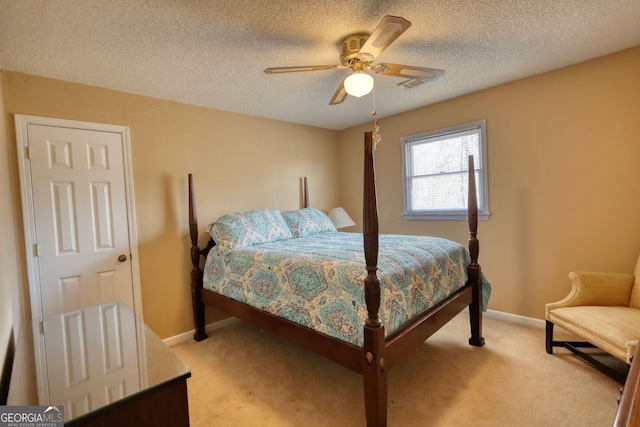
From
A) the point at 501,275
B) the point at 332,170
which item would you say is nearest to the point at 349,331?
the point at 501,275

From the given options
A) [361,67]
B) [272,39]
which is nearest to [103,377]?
[272,39]

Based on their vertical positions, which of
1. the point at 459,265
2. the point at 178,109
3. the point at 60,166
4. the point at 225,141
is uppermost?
the point at 178,109

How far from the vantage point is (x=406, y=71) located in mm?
1937

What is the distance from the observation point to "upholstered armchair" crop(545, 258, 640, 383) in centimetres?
186

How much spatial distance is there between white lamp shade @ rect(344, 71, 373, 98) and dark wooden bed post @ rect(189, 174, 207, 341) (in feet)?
6.08

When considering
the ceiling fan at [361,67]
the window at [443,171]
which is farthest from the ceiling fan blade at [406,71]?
the window at [443,171]

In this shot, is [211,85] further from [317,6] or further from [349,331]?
[349,331]

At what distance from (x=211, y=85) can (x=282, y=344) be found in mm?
2450

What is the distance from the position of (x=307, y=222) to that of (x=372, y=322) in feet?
6.67

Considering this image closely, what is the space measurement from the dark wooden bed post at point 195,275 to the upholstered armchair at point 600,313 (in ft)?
10.1

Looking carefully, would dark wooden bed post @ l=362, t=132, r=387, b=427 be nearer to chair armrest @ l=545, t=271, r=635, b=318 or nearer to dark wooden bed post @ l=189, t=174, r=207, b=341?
chair armrest @ l=545, t=271, r=635, b=318

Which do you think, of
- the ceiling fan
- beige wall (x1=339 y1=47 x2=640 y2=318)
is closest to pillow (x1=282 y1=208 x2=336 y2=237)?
beige wall (x1=339 y1=47 x2=640 y2=318)

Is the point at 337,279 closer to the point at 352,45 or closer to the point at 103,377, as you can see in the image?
the point at 103,377

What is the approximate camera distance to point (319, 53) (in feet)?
6.85
